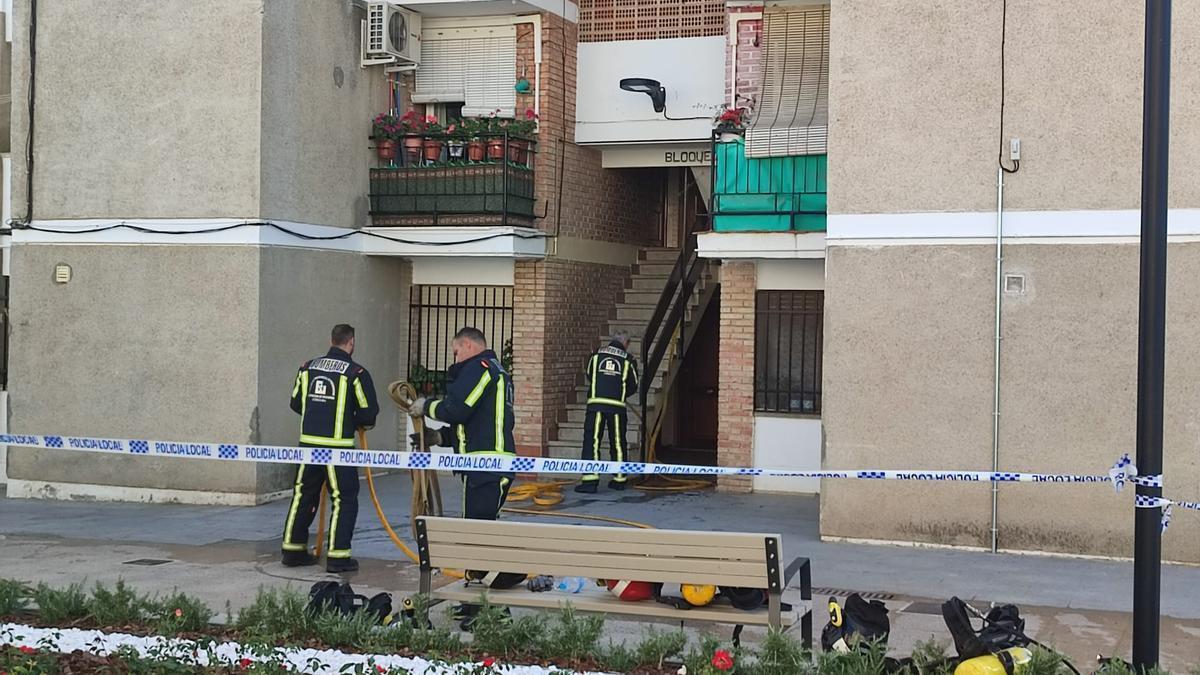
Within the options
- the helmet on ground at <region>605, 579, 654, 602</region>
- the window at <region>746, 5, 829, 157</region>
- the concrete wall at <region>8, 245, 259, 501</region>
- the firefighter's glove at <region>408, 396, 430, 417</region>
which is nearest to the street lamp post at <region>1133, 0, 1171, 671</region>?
the helmet on ground at <region>605, 579, 654, 602</region>

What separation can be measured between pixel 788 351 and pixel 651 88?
3572 millimetres

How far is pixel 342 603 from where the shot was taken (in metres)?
7.64

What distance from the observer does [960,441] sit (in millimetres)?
11320

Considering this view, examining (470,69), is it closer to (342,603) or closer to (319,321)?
(319,321)

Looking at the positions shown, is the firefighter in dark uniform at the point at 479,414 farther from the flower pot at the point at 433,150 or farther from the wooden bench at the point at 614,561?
the flower pot at the point at 433,150

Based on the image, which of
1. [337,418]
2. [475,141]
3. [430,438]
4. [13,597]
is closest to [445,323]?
[475,141]

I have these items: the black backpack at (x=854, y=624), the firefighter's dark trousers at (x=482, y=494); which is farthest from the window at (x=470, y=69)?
the black backpack at (x=854, y=624)

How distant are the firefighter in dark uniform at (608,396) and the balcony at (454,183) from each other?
6.55ft

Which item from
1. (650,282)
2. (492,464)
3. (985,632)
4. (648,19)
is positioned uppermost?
(648,19)

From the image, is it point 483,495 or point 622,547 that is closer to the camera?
point 622,547

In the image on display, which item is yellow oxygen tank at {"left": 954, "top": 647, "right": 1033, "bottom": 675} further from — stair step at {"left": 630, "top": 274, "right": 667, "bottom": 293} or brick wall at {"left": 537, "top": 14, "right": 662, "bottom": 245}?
stair step at {"left": 630, "top": 274, "right": 667, "bottom": 293}

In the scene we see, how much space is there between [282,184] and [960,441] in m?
7.40

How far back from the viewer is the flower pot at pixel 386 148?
53.0 feet

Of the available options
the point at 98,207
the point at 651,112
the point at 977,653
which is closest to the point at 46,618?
the point at 977,653
